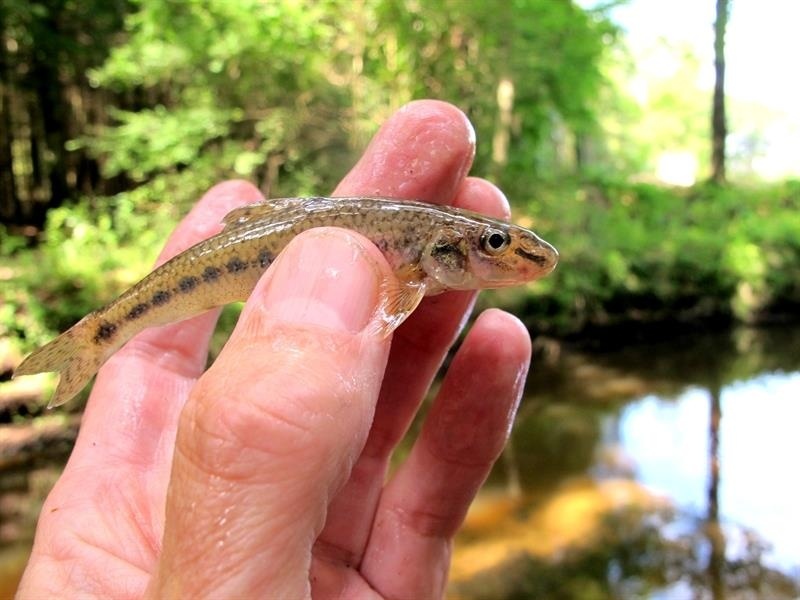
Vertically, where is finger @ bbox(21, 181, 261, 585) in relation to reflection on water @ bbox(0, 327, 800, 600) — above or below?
above

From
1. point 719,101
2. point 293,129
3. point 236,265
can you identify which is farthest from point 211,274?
point 719,101

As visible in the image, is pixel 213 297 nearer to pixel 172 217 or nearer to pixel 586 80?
pixel 172 217

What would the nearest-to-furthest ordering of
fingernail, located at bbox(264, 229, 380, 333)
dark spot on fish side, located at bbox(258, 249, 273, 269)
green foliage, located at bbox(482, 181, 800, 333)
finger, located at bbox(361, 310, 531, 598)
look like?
fingernail, located at bbox(264, 229, 380, 333) < dark spot on fish side, located at bbox(258, 249, 273, 269) < finger, located at bbox(361, 310, 531, 598) < green foliage, located at bbox(482, 181, 800, 333)

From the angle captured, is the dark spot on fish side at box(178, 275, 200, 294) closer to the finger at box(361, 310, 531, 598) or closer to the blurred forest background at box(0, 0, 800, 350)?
the finger at box(361, 310, 531, 598)

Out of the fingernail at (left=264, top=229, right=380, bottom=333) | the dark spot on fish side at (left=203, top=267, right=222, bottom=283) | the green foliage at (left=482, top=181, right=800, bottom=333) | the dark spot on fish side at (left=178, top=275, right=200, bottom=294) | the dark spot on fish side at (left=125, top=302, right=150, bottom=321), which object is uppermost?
the fingernail at (left=264, top=229, right=380, bottom=333)

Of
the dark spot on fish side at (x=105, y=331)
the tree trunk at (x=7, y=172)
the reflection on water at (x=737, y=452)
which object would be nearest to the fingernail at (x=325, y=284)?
the dark spot on fish side at (x=105, y=331)

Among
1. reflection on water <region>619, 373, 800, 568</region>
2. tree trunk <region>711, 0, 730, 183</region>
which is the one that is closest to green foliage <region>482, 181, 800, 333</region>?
reflection on water <region>619, 373, 800, 568</region>

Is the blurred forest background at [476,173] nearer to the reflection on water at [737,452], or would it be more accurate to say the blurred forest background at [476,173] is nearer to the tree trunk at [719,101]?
the reflection on water at [737,452]
